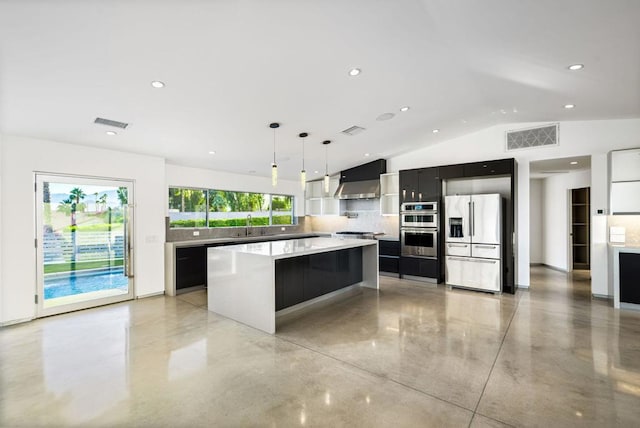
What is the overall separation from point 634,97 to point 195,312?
651 centimetres

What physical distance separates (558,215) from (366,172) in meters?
4.88

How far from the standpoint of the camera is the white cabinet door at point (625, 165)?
14.6 ft

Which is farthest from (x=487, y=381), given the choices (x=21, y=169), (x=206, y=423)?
(x=21, y=169)

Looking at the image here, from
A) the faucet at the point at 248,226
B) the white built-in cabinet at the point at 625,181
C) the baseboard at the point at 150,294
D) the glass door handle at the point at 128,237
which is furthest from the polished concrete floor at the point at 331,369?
the faucet at the point at 248,226

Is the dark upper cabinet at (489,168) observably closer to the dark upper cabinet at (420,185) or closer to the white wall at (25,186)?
the dark upper cabinet at (420,185)

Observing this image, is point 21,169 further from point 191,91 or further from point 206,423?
point 206,423

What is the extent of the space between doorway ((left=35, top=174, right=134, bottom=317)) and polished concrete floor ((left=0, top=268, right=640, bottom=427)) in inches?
14.9

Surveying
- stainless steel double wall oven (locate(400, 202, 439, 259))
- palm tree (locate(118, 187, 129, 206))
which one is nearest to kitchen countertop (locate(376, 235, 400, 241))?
stainless steel double wall oven (locate(400, 202, 439, 259))

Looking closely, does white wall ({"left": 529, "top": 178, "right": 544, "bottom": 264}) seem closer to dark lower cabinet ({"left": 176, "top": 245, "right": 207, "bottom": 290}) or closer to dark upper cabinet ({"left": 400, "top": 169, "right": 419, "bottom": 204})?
dark upper cabinet ({"left": 400, "top": 169, "right": 419, "bottom": 204})

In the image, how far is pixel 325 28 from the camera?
2.45 m

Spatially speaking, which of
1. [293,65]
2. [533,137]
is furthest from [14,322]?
[533,137]

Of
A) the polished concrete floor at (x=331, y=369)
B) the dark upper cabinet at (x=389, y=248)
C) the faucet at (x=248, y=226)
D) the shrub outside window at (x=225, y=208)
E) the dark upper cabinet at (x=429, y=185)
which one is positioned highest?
the dark upper cabinet at (x=429, y=185)

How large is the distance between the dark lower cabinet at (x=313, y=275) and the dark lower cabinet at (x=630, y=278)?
154 inches

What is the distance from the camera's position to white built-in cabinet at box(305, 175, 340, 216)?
8.02 meters
